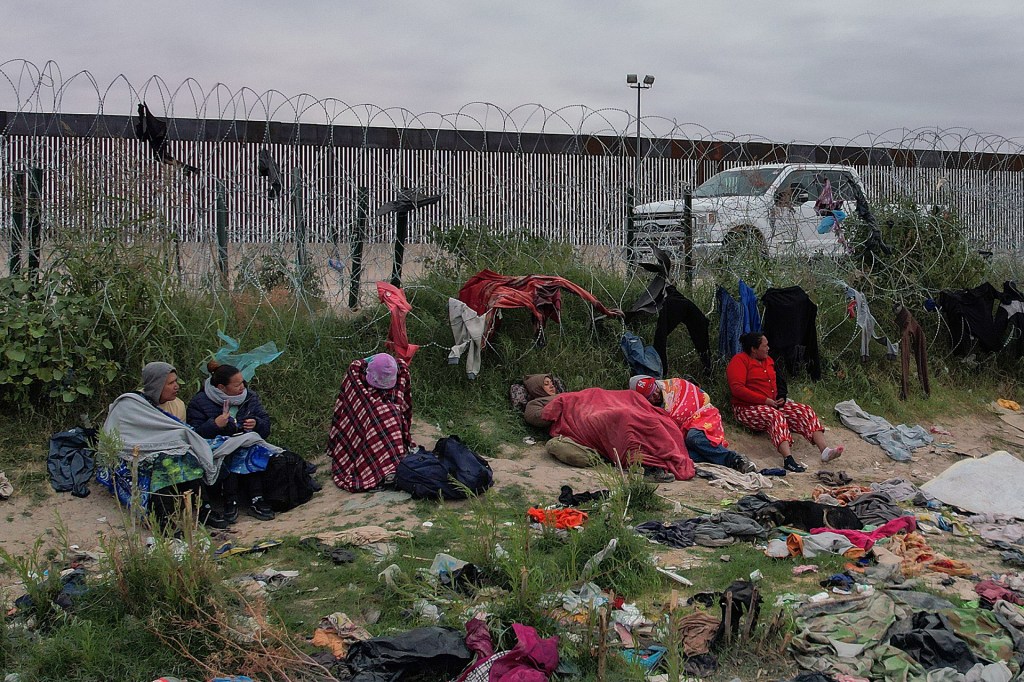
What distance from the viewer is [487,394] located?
8.45 meters

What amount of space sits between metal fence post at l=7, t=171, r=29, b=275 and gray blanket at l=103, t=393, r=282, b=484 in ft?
7.02

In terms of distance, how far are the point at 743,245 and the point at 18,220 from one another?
6.66 m

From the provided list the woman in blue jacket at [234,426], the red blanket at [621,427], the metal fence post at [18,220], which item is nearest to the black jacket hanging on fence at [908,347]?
the red blanket at [621,427]

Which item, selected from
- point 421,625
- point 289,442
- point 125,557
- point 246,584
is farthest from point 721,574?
point 289,442

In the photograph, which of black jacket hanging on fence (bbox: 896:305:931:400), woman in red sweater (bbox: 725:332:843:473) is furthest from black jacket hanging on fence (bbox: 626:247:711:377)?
black jacket hanging on fence (bbox: 896:305:931:400)

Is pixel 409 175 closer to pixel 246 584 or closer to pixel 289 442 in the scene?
pixel 289 442

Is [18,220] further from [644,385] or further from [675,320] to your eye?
[675,320]

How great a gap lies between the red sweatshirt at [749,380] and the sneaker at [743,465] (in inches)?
33.8

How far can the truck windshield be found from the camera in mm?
10359

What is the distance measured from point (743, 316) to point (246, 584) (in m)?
5.85

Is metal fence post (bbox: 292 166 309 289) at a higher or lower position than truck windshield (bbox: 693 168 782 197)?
lower

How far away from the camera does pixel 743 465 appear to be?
7.72m

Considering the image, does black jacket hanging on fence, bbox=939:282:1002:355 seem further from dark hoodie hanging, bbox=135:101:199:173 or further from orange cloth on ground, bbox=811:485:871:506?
dark hoodie hanging, bbox=135:101:199:173

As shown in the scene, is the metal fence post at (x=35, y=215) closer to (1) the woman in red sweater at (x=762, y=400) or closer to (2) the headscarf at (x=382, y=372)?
(2) the headscarf at (x=382, y=372)
